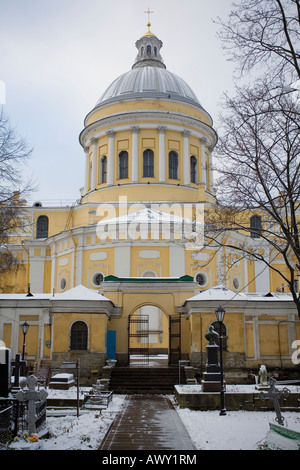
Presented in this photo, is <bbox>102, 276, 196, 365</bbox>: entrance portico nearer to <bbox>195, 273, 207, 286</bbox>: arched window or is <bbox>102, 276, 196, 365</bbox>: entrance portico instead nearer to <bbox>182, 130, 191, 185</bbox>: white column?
<bbox>195, 273, 207, 286</bbox>: arched window

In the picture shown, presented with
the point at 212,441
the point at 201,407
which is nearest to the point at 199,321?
the point at 201,407

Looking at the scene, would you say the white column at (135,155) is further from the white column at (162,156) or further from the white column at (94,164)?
the white column at (94,164)

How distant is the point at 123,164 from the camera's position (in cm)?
4022

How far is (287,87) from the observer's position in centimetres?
1271

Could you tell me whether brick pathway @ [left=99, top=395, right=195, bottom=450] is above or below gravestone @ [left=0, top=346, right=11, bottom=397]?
below

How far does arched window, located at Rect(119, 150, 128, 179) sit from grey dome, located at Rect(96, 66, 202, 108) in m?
4.28

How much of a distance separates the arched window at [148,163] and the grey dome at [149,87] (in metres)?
4.29

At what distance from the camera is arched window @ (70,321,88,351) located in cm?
2227

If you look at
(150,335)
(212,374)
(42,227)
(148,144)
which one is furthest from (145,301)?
(42,227)

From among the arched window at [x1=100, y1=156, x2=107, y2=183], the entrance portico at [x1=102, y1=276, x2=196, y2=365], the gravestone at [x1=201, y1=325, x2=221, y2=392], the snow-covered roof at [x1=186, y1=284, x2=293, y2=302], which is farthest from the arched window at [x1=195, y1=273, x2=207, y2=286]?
the gravestone at [x1=201, y1=325, x2=221, y2=392]

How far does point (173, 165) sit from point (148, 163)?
193 centimetres

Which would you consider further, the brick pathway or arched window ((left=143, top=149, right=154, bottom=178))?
arched window ((left=143, top=149, right=154, bottom=178))

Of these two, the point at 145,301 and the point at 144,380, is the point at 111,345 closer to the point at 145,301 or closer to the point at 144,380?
the point at 145,301
